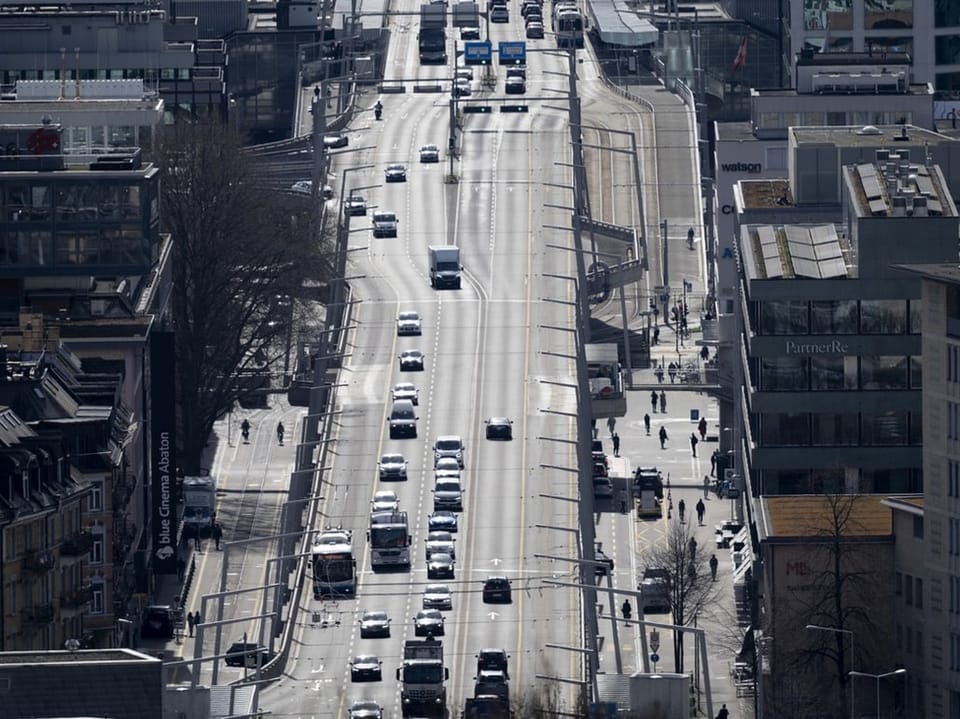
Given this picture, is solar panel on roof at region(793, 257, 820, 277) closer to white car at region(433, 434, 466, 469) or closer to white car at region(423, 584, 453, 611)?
white car at region(423, 584, 453, 611)

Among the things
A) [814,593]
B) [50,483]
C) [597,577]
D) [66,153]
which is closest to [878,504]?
[814,593]

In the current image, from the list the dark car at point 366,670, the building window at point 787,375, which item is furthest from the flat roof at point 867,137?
the dark car at point 366,670

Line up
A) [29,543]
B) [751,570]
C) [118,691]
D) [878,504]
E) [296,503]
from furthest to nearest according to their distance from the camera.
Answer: [296,503]
[751,570]
[878,504]
[29,543]
[118,691]

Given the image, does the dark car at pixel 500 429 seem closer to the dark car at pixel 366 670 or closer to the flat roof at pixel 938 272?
the dark car at pixel 366 670

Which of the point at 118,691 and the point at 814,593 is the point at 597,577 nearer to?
the point at 814,593

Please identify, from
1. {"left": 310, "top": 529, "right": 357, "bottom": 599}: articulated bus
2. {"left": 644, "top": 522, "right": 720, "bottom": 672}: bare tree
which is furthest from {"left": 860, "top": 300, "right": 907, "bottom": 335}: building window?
{"left": 310, "top": 529, "right": 357, "bottom": 599}: articulated bus

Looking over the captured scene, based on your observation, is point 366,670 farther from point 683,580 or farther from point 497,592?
point 683,580
